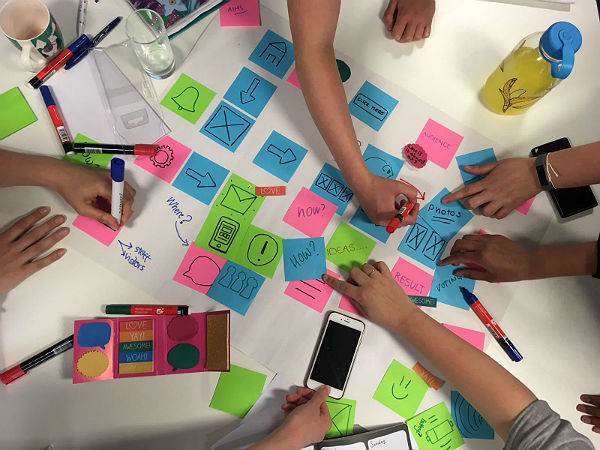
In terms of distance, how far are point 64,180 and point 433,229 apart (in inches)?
25.0

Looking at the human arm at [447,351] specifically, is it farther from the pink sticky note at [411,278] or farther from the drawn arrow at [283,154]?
the drawn arrow at [283,154]

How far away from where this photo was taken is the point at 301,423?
70 cm

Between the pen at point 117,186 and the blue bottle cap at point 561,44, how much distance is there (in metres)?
0.67

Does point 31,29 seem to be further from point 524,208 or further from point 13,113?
point 524,208

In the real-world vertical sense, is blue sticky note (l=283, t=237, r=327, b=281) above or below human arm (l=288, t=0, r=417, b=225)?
below

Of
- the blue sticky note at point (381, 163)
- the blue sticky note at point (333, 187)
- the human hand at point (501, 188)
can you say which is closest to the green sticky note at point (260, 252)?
the blue sticky note at point (333, 187)

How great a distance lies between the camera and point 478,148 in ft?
2.81

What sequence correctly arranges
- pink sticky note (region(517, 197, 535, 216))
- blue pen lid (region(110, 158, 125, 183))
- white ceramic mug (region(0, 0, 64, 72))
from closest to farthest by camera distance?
blue pen lid (region(110, 158, 125, 183))
white ceramic mug (region(0, 0, 64, 72))
pink sticky note (region(517, 197, 535, 216))

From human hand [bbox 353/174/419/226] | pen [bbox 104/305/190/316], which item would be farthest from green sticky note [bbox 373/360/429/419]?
pen [bbox 104/305/190/316]

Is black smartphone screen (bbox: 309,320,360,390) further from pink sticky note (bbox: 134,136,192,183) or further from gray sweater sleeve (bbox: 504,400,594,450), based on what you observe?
pink sticky note (bbox: 134,136,192,183)

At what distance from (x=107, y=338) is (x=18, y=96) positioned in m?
0.45

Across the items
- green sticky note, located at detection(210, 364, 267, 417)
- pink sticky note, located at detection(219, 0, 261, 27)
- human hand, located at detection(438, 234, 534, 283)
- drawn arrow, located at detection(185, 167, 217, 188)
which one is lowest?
green sticky note, located at detection(210, 364, 267, 417)

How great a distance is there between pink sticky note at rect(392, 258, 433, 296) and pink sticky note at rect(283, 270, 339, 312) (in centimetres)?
13

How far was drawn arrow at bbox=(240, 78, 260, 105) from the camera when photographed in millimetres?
824
